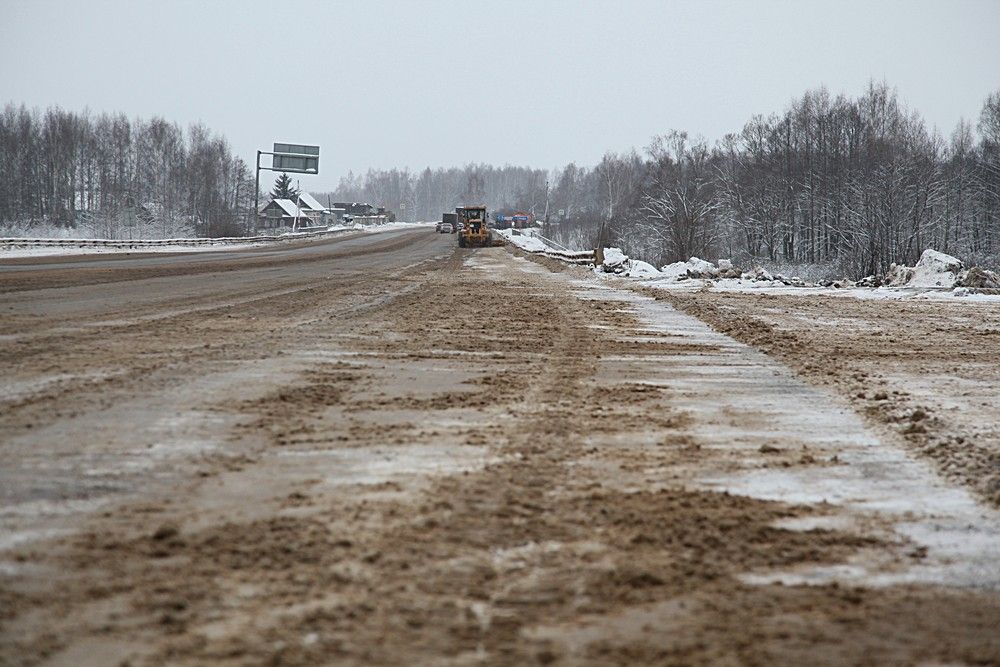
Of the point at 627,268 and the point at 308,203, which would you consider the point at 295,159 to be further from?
the point at 308,203

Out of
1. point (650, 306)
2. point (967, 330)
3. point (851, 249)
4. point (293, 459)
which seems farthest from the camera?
point (851, 249)

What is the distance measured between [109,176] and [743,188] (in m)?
82.8

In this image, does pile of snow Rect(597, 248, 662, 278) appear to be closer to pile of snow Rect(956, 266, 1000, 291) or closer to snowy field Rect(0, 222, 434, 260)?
pile of snow Rect(956, 266, 1000, 291)

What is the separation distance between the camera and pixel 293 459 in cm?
551

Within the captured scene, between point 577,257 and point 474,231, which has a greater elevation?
point 474,231

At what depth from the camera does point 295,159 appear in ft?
240

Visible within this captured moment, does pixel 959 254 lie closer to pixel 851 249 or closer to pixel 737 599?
pixel 851 249

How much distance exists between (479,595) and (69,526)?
193 centimetres

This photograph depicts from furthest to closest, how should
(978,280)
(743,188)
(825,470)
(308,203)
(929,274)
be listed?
(308,203), (743,188), (929,274), (978,280), (825,470)

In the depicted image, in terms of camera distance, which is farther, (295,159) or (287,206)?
(287,206)

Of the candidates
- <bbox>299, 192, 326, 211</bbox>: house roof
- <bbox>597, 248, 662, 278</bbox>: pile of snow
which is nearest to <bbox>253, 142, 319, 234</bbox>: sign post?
<bbox>597, 248, 662, 278</bbox>: pile of snow

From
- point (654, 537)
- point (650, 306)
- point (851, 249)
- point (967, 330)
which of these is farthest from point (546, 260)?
point (654, 537)

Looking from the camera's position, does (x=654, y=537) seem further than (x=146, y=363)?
No

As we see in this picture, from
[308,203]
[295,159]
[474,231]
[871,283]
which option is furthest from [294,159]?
[308,203]
